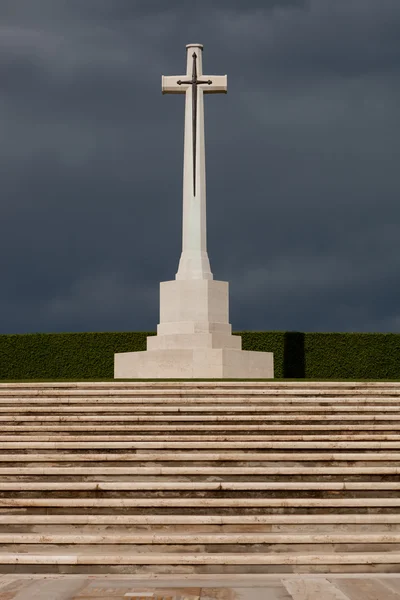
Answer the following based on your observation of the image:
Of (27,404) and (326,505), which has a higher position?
(27,404)

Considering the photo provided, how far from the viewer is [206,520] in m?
8.32

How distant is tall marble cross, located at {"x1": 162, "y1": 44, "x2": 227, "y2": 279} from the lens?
2092 cm

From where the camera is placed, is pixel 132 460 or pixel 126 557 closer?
Answer: pixel 126 557

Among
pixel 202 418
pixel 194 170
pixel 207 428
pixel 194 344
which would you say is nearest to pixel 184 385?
pixel 202 418

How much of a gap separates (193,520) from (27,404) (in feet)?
19.2

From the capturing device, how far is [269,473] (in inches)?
376

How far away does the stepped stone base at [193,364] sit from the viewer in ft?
62.5

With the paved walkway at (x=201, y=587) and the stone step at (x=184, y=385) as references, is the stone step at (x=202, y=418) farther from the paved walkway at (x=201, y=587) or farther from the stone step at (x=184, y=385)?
the paved walkway at (x=201, y=587)

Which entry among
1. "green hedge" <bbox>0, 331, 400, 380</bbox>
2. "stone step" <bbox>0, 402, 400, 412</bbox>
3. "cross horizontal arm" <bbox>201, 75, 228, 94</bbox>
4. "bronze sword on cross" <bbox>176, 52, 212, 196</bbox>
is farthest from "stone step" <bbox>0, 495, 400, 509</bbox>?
"green hedge" <bbox>0, 331, 400, 380</bbox>

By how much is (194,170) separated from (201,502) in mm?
13984

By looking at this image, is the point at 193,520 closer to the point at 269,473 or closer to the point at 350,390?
the point at 269,473

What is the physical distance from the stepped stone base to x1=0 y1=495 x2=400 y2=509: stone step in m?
10.0

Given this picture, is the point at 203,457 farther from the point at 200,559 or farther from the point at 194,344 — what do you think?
the point at 194,344

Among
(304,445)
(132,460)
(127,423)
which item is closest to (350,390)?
(304,445)
